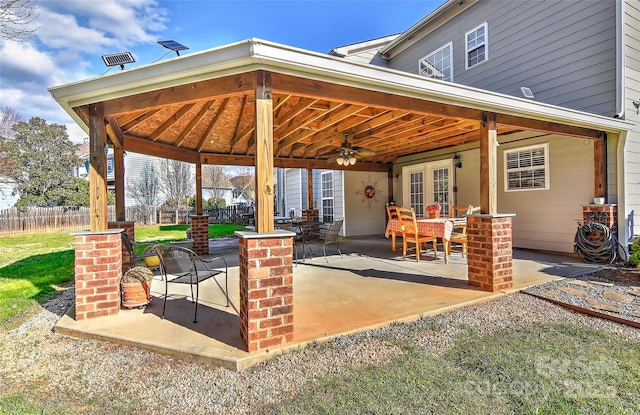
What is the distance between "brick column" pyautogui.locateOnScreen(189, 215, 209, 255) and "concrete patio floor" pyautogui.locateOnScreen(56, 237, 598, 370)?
209cm

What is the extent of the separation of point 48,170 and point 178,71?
1802 cm

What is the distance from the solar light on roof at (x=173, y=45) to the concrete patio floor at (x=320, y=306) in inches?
104

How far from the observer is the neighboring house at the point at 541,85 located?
18.8ft

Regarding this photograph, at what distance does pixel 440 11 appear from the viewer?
28.4 ft

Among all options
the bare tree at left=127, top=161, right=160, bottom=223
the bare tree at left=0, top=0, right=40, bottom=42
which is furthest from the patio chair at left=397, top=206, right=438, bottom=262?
the bare tree at left=127, top=161, right=160, bottom=223

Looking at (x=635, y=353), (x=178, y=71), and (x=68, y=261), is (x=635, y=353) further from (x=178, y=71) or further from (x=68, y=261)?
(x=68, y=261)

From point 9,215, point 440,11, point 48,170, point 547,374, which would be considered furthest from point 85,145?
point 547,374

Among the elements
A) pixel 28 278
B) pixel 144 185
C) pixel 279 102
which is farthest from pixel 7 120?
pixel 279 102

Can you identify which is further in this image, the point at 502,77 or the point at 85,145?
the point at 85,145

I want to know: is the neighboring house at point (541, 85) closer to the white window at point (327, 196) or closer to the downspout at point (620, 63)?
the downspout at point (620, 63)

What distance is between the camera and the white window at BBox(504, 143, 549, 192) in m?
6.69

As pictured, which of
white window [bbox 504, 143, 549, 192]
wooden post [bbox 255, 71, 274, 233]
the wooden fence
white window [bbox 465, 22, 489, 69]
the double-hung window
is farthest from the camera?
the wooden fence

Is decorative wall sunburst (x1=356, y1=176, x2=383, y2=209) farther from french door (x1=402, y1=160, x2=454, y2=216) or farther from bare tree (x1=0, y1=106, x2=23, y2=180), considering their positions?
bare tree (x1=0, y1=106, x2=23, y2=180)

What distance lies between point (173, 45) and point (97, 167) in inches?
62.1
